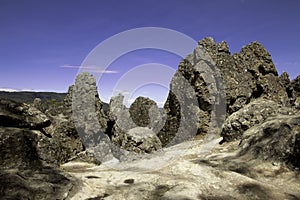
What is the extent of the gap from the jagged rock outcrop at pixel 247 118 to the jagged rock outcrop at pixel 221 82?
693 cm

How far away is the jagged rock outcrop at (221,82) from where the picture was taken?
23.0m

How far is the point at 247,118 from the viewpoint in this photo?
14.9 meters

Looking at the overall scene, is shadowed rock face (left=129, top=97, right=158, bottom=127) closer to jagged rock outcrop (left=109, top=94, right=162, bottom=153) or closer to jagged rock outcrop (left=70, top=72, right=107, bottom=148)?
jagged rock outcrop (left=109, top=94, right=162, bottom=153)

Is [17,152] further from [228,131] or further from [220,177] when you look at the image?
[228,131]

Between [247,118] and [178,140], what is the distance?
9.62 meters

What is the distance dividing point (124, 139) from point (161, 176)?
42.6ft

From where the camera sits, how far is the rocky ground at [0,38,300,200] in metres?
6.99

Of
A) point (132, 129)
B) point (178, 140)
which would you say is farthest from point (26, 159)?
point (178, 140)

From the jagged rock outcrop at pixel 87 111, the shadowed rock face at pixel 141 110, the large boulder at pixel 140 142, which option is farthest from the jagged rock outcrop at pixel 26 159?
the shadowed rock face at pixel 141 110

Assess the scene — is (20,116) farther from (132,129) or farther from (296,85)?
(296,85)

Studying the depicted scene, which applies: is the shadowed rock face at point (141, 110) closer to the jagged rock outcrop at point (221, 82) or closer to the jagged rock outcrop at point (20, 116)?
the jagged rock outcrop at point (221, 82)

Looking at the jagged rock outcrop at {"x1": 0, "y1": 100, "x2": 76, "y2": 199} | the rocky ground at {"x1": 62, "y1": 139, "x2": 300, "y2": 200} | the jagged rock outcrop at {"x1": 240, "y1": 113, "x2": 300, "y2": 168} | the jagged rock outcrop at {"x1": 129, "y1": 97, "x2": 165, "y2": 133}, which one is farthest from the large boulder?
the jagged rock outcrop at {"x1": 0, "y1": 100, "x2": 76, "y2": 199}

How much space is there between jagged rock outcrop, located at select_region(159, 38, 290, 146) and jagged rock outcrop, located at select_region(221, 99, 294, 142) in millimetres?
6929

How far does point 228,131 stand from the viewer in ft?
49.4
